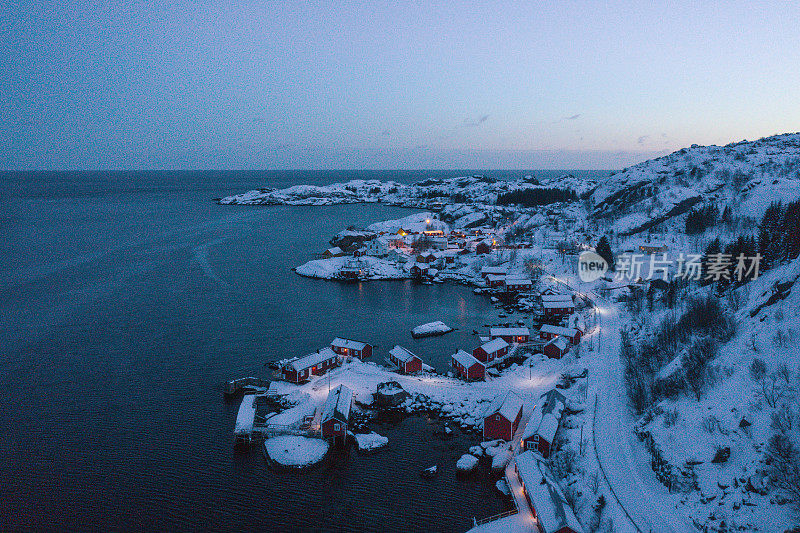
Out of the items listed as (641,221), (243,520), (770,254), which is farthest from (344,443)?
(641,221)

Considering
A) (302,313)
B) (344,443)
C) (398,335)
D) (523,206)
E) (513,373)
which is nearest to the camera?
(344,443)

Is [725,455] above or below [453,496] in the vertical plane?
above

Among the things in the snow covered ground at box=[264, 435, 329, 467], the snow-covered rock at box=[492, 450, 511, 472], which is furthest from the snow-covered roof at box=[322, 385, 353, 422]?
the snow-covered rock at box=[492, 450, 511, 472]

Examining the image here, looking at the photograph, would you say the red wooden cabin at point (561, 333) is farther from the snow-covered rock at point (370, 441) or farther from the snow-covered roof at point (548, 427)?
the snow-covered rock at point (370, 441)

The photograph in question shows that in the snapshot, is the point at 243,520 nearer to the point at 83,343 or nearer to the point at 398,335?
the point at 398,335

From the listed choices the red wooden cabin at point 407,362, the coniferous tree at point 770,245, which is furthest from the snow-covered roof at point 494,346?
the coniferous tree at point 770,245
